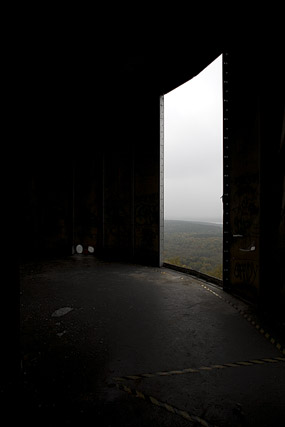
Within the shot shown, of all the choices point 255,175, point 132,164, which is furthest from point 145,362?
point 132,164

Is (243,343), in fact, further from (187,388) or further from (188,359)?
(187,388)

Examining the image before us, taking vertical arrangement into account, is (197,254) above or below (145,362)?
below

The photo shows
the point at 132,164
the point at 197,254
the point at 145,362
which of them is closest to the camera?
the point at 145,362

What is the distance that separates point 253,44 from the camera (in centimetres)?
506

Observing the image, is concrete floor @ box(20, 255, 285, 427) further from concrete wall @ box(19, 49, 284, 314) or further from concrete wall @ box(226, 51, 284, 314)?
concrete wall @ box(19, 49, 284, 314)

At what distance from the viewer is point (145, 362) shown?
298 centimetres

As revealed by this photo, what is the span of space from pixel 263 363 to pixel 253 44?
5.74m

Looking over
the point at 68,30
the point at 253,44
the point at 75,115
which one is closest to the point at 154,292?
the point at 253,44

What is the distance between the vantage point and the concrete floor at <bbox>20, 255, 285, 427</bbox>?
7.21ft

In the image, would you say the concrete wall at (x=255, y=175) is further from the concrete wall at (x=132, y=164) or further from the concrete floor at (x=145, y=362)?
the concrete floor at (x=145, y=362)

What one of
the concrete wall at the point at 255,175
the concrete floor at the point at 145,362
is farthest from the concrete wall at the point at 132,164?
the concrete floor at the point at 145,362

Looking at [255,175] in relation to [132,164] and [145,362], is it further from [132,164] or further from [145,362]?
[132,164]

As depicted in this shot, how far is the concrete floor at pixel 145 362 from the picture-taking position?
2.20m

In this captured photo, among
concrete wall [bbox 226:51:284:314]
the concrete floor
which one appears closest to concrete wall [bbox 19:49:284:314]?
concrete wall [bbox 226:51:284:314]
